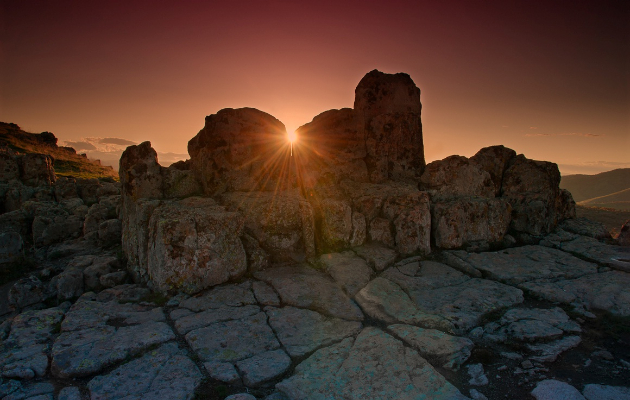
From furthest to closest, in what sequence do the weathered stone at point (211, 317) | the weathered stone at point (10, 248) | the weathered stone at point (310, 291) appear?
the weathered stone at point (10, 248)
the weathered stone at point (310, 291)
the weathered stone at point (211, 317)

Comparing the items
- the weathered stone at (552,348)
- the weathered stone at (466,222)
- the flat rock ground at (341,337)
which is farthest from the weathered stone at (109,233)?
the weathered stone at (552,348)

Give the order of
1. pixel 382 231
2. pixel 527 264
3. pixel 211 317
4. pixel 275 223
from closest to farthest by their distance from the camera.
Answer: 1. pixel 211 317
2. pixel 527 264
3. pixel 275 223
4. pixel 382 231

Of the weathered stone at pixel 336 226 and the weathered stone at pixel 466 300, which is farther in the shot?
the weathered stone at pixel 336 226

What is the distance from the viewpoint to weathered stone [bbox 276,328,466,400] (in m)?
3.45

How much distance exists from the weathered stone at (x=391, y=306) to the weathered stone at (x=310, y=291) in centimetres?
26

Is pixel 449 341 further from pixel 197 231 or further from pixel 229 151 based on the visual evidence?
pixel 229 151

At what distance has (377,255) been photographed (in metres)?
7.29

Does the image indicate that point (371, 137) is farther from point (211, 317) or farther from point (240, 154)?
point (211, 317)

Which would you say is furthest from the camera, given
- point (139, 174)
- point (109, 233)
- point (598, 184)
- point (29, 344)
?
point (598, 184)

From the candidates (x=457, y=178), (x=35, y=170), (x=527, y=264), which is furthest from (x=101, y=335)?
(x=35, y=170)

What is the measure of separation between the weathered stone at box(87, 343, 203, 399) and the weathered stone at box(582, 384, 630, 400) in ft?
14.3

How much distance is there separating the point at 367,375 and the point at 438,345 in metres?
1.17

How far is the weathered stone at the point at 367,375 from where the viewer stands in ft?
11.3

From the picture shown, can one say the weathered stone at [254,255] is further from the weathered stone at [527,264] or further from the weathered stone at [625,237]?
the weathered stone at [625,237]
